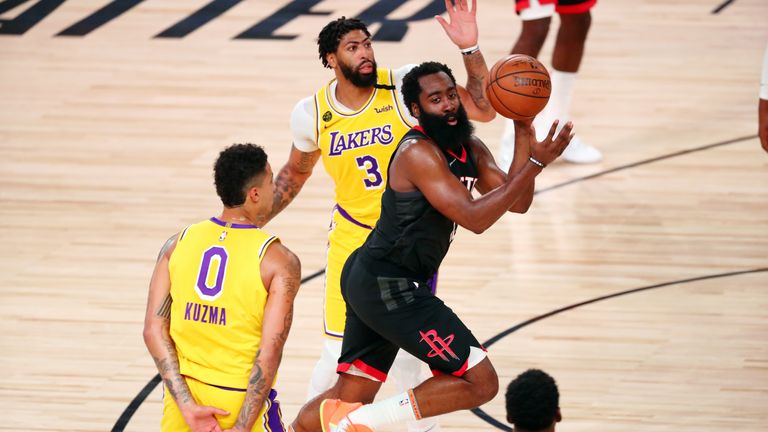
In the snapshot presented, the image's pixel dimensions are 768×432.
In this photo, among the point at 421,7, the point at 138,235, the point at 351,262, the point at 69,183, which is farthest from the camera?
the point at 421,7

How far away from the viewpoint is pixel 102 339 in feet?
23.3

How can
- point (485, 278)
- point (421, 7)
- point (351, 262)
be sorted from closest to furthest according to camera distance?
point (351, 262) < point (485, 278) < point (421, 7)

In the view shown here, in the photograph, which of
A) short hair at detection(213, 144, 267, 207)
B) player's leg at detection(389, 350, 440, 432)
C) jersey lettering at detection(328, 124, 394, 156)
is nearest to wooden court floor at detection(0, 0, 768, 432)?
player's leg at detection(389, 350, 440, 432)

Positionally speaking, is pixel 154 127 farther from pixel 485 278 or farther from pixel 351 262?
pixel 351 262

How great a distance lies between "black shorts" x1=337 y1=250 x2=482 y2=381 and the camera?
16.1ft

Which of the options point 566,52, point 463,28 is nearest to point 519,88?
point 463,28

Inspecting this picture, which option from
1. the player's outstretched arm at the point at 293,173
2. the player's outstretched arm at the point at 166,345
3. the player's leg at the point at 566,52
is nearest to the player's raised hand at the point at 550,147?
the player's outstretched arm at the point at 166,345

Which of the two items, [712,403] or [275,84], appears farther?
[275,84]

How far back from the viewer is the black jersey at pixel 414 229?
4.91 meters

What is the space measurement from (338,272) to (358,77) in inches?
35.2

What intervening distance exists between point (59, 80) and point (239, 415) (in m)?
8.51

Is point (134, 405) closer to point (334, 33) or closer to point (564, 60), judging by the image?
point (334, 33)

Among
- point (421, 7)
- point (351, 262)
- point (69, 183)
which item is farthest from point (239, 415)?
point (421, 7)

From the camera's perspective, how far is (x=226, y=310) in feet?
14.3
